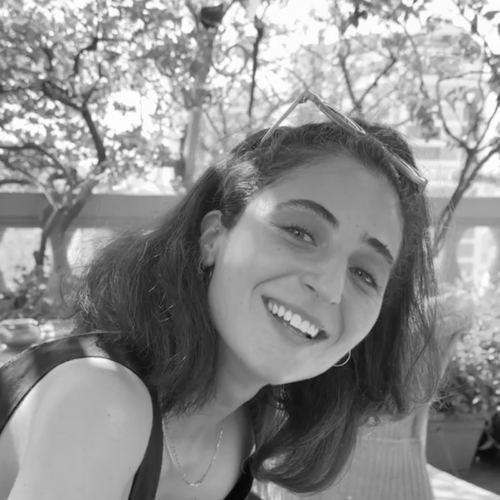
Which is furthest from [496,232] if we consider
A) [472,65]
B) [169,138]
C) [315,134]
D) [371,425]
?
[315,134]

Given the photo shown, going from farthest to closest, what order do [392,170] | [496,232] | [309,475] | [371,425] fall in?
[496,232] < [371,425] < [309,475] < [392,170]

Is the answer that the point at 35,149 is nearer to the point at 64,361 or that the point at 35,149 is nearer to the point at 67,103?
the point at 67,103

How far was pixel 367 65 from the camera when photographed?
434 centimetres

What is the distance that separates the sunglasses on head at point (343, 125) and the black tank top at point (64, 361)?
47cm

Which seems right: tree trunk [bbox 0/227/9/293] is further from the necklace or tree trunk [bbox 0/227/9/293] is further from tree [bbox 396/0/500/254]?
the necklace

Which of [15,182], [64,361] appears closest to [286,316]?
[64,361]

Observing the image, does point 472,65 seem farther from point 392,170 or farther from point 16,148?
point 392,170

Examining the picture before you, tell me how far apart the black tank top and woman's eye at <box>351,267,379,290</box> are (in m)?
0.38

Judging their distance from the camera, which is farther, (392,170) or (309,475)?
(309,475)

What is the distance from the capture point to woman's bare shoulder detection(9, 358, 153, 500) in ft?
2.84

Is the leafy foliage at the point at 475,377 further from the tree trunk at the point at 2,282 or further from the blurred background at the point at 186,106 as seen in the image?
the tree trunk at the point at 2,282

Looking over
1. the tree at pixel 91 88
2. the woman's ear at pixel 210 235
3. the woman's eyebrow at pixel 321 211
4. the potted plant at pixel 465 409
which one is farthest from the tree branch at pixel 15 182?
the woman's eyebrow at pixel 321 211

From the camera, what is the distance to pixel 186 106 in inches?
161

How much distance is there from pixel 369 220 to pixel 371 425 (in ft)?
1.95
